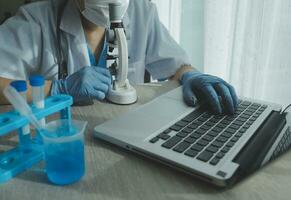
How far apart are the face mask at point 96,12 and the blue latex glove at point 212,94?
0.34 metres

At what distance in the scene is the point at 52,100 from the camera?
2.04ft

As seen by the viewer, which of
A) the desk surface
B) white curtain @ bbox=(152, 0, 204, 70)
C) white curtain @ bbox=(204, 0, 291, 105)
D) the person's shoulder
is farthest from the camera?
white curtain @ bbox=(152, 0, 204, 70)

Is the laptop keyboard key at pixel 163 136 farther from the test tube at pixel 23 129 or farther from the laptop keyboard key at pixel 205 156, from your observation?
the test tube at pixel 23 129

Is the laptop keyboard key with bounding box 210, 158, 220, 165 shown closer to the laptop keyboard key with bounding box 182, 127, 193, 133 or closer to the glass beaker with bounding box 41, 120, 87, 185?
the laptop keyboard key with bounding box 182, 127, 193, 133

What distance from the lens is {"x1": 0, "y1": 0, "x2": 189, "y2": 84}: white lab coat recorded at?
1021 millimetres

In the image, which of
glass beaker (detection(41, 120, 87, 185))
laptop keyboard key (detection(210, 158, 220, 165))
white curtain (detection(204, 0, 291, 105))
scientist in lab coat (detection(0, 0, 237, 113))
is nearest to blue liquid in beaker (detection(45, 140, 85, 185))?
glass beaker (detection(41, 120, 87, 185))

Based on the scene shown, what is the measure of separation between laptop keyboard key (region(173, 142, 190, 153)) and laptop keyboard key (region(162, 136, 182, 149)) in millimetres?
11

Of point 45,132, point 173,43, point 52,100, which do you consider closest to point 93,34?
point 173,43

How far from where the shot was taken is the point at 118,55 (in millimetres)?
906

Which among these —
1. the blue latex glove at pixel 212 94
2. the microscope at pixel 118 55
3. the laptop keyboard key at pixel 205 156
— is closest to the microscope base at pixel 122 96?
the microscope at pixel 118 55

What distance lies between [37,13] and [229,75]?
0.98 meters

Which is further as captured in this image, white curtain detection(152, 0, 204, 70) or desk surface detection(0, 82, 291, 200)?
white curtain detection(152, 0, 204, 70)

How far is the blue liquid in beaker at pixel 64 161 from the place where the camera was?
512mm

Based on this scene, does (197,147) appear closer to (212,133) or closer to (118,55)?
(212,133)
